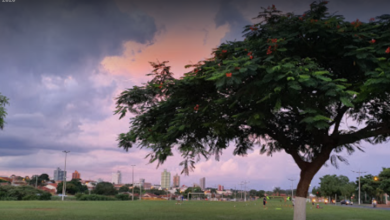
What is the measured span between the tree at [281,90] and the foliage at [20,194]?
2230 inches

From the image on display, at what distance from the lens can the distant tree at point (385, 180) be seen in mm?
61750

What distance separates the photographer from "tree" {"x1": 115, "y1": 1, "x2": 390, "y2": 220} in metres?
10.1

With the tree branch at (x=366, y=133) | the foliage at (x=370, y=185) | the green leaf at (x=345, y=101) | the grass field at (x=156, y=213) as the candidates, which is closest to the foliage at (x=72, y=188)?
the grass field at (x=156, y=213)

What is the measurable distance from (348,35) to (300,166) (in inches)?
245

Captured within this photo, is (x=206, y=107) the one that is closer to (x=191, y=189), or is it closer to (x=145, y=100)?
(x=145, y=100)

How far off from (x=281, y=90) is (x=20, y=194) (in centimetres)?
6767

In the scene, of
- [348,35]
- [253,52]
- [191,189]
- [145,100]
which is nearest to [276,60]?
[253,52]

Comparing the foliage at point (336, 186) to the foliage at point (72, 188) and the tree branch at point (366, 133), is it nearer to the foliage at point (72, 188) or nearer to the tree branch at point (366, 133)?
the foliage at point (72, 188)

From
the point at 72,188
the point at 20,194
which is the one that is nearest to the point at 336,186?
the point at 72,188

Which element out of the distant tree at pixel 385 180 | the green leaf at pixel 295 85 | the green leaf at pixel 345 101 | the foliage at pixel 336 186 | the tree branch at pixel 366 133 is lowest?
the foliage at pixel 336 186

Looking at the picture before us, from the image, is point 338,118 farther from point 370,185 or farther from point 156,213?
point 370,185

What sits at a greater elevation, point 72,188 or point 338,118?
point 338,118

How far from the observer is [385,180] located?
62031mm

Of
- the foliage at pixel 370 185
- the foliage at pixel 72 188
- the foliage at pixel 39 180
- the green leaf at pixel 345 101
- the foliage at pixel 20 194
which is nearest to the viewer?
the green leaf at pixel 345 101
